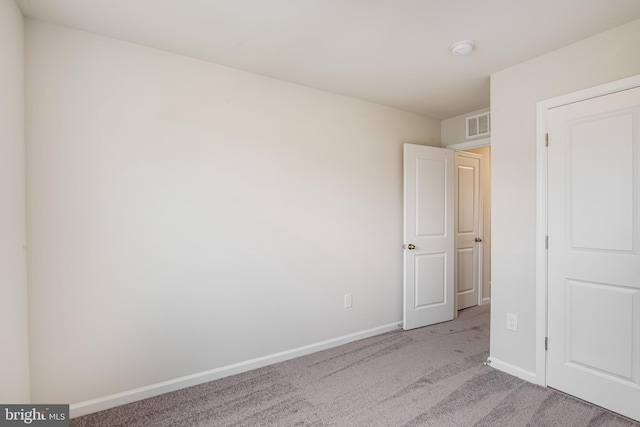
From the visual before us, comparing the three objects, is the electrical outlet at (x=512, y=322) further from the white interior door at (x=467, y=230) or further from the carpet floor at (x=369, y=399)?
the white interior door at (x=467, y=230)

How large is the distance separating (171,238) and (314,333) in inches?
59.3

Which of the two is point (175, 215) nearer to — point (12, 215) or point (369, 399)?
point (12, 215)

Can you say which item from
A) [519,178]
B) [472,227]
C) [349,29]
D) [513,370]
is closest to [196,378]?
[513,370]

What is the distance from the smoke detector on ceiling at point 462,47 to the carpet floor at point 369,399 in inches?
92.8

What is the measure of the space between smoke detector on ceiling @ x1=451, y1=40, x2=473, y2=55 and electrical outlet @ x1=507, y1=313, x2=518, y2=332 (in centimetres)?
199

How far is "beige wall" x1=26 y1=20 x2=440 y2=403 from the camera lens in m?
1.94

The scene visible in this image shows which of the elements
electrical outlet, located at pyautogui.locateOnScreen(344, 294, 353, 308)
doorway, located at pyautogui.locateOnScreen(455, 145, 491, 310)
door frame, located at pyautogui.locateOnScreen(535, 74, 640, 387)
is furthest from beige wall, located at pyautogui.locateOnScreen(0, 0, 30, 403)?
doorway, located at pyautogui.locateOnScreen(455, 145, 491, 310)

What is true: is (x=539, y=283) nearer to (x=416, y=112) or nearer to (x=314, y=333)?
(x=314, y=333)

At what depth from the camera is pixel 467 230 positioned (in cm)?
430

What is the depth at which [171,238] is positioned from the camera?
2283mm

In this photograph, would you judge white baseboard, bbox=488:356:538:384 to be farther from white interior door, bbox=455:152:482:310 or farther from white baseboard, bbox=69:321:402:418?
white interior door, bbox=455:152:482:310

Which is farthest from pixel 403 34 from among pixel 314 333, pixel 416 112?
pixel 314 333

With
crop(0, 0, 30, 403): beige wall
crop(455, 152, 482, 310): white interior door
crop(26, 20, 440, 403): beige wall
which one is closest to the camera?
crop(0, 0, 30, 403): beige wall

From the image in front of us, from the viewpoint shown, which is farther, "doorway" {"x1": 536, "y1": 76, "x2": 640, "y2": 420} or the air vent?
the air vent
